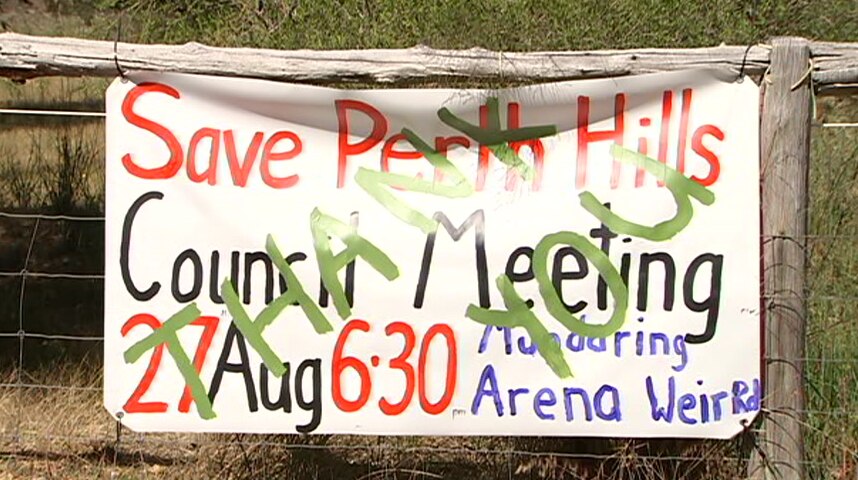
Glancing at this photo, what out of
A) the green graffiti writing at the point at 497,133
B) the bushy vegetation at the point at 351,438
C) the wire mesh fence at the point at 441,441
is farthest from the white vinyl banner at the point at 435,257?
the bushy vegetation at the point at 351,438

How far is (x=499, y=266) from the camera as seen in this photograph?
3348mm

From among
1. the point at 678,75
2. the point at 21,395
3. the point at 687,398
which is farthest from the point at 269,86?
the point at 21,395

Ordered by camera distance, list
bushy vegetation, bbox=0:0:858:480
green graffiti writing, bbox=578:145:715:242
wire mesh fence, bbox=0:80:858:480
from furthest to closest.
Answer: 1. bushy vegetation, bbox=0:0:858:480
2. wire mesh fence, bbox=0:80:858:480
3. green graffiti writing, bbox=578:145:715:242

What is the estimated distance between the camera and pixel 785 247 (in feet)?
11.0

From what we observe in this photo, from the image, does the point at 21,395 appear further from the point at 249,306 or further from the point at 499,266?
the point at 499,266

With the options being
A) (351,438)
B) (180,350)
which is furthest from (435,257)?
(351,438)

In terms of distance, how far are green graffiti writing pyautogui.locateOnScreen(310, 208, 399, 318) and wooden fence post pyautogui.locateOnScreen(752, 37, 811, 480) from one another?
120 centimetres

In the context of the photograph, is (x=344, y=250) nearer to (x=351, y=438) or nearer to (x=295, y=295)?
(x=295, y=295)

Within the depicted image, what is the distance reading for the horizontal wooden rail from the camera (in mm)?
3346

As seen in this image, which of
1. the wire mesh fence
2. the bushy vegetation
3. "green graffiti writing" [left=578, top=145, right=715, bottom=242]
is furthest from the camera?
the bushy vegetation

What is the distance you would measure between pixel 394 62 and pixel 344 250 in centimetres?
61

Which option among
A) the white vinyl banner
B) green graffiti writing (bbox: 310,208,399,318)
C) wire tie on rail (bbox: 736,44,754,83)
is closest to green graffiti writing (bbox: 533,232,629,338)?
the white vinyl banner

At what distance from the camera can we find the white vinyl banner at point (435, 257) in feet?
10.9

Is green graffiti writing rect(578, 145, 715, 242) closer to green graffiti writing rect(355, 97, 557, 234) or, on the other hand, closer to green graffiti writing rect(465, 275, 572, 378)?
green graffiti writing rect(355, 97, 557, 234)
